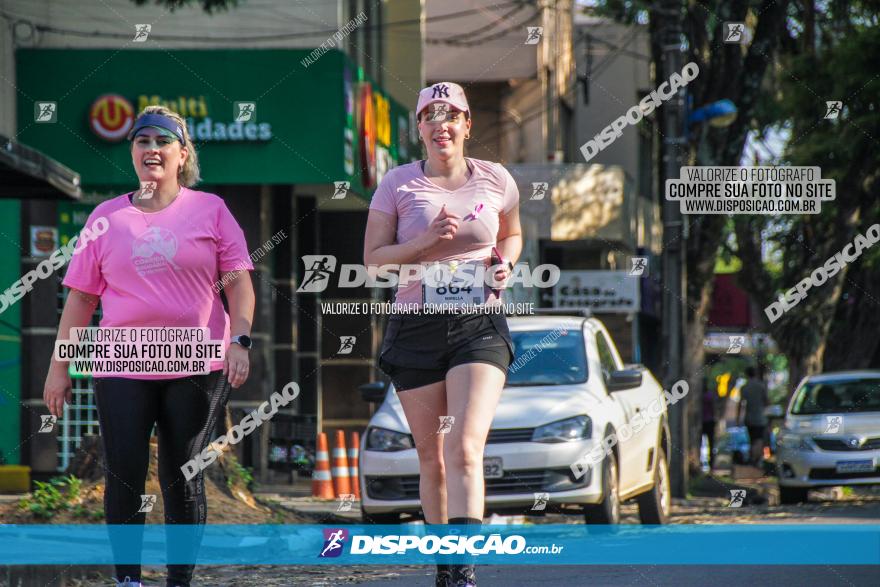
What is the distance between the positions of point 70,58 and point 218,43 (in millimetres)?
1731

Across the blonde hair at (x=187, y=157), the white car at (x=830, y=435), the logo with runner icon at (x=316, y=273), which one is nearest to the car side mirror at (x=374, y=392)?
the blonde hair at (x=187, y=157)

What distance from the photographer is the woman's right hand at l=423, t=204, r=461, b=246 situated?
6301 mm

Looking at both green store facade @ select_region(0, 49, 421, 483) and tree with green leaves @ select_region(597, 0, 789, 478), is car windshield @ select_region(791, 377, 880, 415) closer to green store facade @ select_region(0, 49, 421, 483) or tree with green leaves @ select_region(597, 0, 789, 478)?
tree with green leaves @ select_region(597, 0, 789, 478)

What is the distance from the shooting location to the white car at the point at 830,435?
60.7 feet

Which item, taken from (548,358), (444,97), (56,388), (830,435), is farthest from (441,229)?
(830,435)

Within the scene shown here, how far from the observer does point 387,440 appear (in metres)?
11.7

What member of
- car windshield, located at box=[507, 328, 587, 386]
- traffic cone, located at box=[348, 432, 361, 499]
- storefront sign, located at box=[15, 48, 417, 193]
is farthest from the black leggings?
storefront sign, located at box=[15, 48, 417, 193]

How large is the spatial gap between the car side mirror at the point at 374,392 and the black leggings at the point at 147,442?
5.72 meters

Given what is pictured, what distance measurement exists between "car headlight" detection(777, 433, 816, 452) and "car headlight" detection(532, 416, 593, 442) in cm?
813

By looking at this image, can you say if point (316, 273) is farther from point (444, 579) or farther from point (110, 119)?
point (444, 579)

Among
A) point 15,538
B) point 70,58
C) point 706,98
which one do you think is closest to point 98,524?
point 15,538

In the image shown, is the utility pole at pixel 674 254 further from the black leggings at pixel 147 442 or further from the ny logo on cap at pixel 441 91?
the black leggings at pixel 147 442

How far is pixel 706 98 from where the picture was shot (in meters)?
22.5

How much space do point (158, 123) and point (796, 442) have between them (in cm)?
1414
